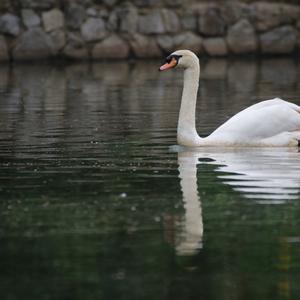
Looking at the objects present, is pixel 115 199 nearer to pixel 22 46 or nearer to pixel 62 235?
pixel 62 235

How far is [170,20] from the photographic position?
28719 millimetres

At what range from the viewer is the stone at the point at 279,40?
29172 mm

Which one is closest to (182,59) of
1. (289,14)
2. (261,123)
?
(261,123)

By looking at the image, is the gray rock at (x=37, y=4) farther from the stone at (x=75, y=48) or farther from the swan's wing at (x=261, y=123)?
the swan's wing at (x=261, y=123)

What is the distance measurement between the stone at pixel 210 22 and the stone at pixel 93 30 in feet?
7.11

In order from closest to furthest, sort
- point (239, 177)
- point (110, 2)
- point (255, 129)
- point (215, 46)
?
1. point (239, 177)
2. point (255, 129)
3. point (110, 2)
4. point (215, 46)

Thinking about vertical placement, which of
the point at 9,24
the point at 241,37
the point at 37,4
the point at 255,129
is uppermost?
the point at 37,4

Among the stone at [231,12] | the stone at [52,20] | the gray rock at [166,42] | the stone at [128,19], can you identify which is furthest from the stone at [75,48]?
the stone at [231,12]

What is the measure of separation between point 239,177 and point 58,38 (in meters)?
18.5

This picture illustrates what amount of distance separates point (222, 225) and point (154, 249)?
812mm

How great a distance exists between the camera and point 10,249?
7383 millimetres

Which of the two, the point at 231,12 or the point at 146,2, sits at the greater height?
the point at 146,2

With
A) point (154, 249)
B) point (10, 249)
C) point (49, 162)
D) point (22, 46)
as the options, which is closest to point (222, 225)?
point (154, 249)

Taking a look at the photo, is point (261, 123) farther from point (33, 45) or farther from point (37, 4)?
point (37, 4)
